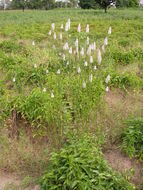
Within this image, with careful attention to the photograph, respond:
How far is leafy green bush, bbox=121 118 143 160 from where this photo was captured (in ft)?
11.8

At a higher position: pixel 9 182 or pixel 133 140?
pixel 133 140

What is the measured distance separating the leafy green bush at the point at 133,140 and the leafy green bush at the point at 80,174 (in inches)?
23.0

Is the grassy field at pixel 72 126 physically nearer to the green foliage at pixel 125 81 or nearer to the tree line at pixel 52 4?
the green foliage at pixel 125 81

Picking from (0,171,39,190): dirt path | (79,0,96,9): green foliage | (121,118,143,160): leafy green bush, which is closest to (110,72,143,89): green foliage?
(121,118,143,160): leafy green bush

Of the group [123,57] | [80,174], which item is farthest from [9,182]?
[123,57]

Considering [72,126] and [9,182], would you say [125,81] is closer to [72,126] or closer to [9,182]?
[72,126]

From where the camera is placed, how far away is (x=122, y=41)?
8.82 metres

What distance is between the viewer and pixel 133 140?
3.61m

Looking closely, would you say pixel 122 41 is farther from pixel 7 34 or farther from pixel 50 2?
pixel 50 2

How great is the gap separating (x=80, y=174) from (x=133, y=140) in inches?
45.4

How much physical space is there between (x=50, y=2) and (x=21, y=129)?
192 feet

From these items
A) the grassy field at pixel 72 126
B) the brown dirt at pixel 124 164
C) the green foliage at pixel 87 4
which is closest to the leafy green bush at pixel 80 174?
the grassy field at pixel 72 126

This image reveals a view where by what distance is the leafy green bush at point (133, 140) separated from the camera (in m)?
3.58

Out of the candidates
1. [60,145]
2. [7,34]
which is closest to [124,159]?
[60,145]
